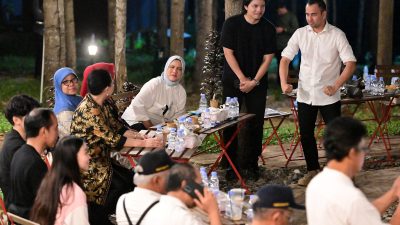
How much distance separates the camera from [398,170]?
342 inches

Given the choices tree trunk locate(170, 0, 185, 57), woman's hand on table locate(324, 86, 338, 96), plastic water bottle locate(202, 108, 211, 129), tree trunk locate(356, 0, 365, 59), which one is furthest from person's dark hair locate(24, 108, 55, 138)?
tree trunk locate(356, 0, 365, 59)

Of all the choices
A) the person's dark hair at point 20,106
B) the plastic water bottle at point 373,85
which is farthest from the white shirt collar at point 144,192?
the plastic water bottle at point 373,85

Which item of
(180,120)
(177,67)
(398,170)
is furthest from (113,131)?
(398,170)

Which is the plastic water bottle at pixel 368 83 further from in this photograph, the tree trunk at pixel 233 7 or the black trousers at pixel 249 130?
the tree trunk at pixel 233 7

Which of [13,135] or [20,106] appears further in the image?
[20,106]

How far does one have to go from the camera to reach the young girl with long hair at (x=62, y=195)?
505 centimetres

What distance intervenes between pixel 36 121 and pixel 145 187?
103 centimetres

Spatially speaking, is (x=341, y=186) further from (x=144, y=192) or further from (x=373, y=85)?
(x=373, y=85)

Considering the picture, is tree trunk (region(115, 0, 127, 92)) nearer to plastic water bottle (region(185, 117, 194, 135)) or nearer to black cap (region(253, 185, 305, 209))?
plastic water bottle (region(185, 117, 194, 135))

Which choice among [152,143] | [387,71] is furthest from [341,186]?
[387,71]

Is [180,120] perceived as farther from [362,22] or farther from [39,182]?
[362,22]

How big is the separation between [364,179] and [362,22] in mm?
15371

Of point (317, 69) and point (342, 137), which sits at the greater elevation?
point (317, 69)

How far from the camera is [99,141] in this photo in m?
6.82
